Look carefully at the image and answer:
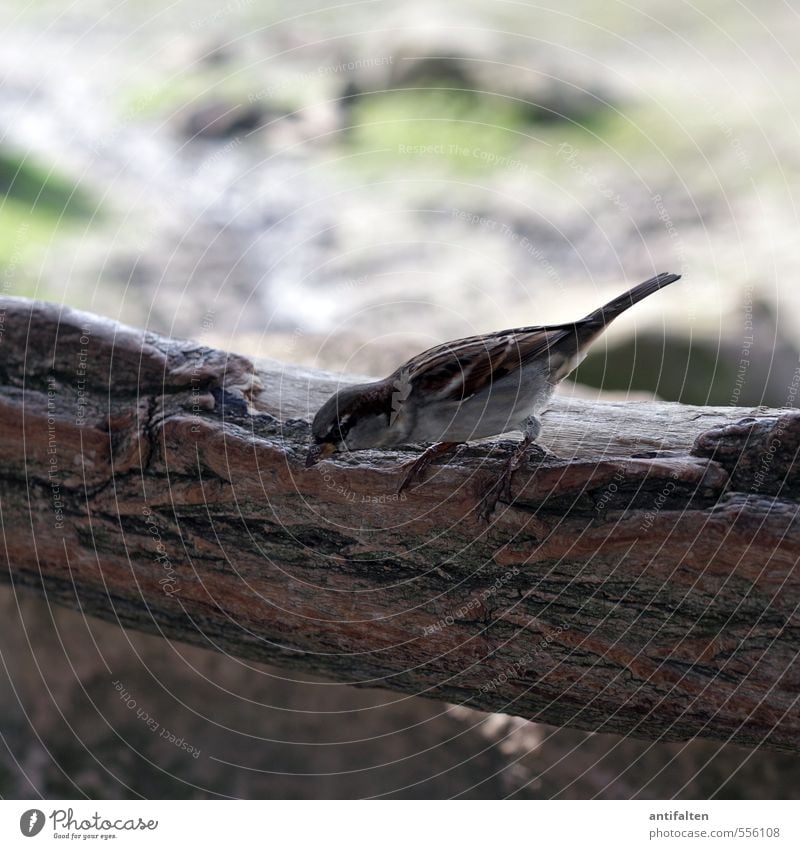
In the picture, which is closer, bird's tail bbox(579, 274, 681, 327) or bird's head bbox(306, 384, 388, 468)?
bird's head bbox(306, 384, 388, 468)

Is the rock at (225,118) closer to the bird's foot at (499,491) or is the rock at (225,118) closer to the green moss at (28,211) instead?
the green moss at (28,211)

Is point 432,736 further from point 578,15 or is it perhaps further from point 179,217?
point 578,15

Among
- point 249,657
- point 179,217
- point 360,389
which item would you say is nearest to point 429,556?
point 360,389

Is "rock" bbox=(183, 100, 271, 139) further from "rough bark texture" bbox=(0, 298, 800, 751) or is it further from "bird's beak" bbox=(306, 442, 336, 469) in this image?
"bird's beak" bbox=(306, 442, 336, 469)

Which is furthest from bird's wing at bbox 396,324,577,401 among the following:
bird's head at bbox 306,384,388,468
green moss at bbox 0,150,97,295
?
green moss at bbox 0,150,97,295

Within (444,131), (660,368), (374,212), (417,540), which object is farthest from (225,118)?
(417,540)

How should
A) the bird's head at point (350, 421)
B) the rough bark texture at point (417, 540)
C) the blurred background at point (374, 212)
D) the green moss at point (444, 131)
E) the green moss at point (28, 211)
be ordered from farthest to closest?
the green moss at point (444, 131), the green moss at point (28, 211), the blurred background at point (374, 212), the bird's head at point (350, 421), the rough bark texture at point (417, 540)

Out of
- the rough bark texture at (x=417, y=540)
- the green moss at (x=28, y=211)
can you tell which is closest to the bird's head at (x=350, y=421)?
the rough bark texture at (x=417, y=540)
